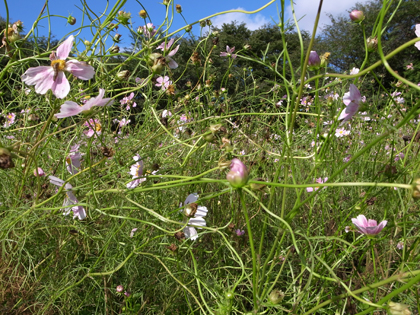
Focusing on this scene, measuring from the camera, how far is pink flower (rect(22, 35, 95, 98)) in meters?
0.49

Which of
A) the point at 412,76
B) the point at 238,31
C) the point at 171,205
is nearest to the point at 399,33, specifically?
the point at 412,76

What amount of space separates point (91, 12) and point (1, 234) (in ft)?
1.63

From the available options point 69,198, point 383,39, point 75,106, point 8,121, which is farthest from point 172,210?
point 383,39

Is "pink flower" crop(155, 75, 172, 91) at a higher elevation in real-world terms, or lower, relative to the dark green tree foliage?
lower

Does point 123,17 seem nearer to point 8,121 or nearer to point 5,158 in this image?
point 5,158

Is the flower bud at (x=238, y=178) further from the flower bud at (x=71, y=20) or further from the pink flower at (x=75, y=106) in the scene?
the flower bud at (x=71, y=20)

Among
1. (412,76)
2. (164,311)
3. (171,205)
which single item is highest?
(412,76)

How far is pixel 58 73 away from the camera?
513 millimetres

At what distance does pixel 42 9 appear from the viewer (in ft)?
2.06

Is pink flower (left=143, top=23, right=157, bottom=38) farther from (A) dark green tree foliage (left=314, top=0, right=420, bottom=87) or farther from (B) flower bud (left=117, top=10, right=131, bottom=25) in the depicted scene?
(A) dark green tree foliage (left=314, top=0, right=420, bottom=87)

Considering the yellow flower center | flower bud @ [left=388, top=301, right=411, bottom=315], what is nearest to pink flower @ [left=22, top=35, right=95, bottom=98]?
the yellow flower center

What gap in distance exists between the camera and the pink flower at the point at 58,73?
49 centimetres

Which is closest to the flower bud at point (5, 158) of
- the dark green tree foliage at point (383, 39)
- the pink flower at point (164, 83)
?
the pink flower at point (164, 83)

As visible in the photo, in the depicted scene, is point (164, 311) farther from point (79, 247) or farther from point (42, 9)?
point (42, 9)
